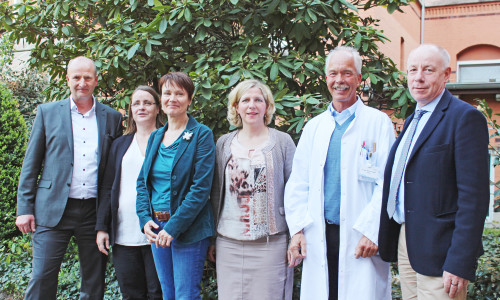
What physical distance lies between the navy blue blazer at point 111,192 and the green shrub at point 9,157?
3813mm

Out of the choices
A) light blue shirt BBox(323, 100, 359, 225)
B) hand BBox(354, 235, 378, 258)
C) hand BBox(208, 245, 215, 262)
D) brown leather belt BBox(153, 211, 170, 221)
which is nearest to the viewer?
hand BBox(354, 235, 378, 258)

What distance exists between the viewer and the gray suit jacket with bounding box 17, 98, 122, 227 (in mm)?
3588

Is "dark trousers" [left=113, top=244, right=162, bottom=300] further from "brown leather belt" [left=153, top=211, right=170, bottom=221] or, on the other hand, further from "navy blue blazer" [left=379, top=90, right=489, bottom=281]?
"navy blue blazer" [left=379, top=90, right=489, bottom=281]

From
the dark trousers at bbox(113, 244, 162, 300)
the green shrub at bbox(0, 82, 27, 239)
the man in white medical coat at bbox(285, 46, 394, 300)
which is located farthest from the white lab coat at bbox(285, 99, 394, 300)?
the green shrub at bbox(0, 82, 27, 239)

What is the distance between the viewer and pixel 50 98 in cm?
509

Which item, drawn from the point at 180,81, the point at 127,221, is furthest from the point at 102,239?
the point at 180,81

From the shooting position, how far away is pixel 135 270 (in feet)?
11.8

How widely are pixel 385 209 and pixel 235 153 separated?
47.2 inches

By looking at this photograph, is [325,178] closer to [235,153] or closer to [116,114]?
[235,153]

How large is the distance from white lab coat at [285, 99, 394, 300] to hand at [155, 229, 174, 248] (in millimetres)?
867

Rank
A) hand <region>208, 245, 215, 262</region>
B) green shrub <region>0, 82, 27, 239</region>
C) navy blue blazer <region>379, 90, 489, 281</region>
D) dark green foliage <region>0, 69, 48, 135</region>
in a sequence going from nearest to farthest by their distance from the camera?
navy blue blazer <region>379, 90, 489, 281</region>
hand <region>208, 245, 215, 262</region>
green shrub <region>0, 82, 27, 239</region>
dark green foliage <region>0, 69, 48, 135</region>

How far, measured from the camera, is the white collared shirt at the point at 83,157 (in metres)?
3.67

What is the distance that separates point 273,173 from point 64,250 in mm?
1920

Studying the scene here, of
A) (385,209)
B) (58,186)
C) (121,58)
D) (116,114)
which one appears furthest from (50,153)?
(385,209)
